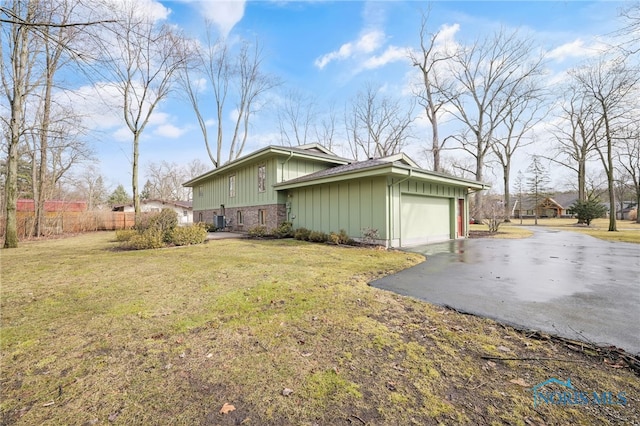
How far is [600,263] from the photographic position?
21.8 ft

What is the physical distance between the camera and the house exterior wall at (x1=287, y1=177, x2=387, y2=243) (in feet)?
31.8

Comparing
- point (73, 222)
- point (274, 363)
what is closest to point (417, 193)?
point (274, 363)

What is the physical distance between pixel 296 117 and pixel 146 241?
25.0 metres

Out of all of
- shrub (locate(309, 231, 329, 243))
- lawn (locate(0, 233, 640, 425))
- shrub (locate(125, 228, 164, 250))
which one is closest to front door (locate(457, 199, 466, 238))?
shrub (locate(309, 231, 329, 243))

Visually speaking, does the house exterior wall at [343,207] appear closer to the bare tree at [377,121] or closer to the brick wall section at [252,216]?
the brick wall section at [252,216]

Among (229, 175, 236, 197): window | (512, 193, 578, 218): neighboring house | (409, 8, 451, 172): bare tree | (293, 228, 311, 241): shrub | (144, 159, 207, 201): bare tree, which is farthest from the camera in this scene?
(512, 193, 578, 218): neighboring house

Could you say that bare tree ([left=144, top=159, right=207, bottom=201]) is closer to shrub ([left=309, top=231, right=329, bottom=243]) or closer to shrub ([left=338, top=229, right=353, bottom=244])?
shrub ([left=309, top=231, right=329, bottom=243])

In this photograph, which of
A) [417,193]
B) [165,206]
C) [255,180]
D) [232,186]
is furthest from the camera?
[165,206]

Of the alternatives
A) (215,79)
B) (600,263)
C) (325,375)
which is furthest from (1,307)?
(215,79)

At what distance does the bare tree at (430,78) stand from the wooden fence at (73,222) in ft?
86.9

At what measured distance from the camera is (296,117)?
31156 millimetres

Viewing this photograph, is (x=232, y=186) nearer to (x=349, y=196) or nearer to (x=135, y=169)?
(x=135, y=169)

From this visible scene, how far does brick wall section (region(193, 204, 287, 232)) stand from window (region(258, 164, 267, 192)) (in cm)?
101

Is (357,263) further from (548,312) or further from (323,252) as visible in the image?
(548,312)
